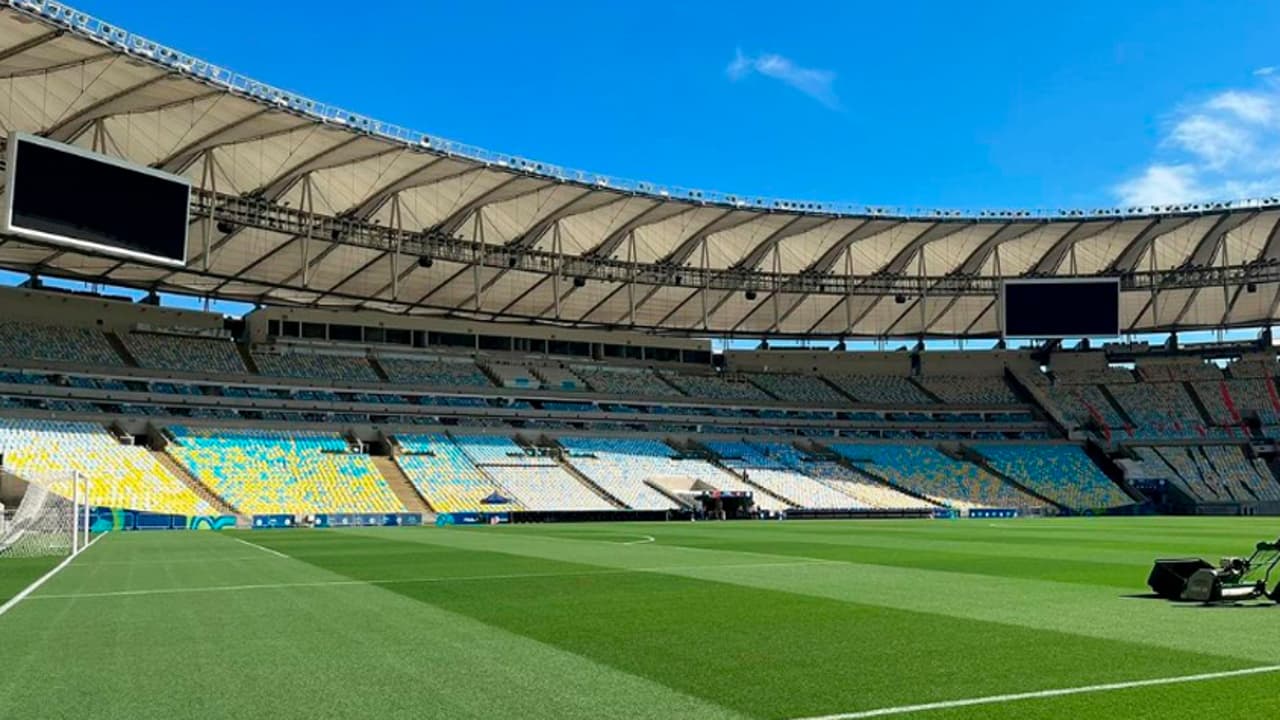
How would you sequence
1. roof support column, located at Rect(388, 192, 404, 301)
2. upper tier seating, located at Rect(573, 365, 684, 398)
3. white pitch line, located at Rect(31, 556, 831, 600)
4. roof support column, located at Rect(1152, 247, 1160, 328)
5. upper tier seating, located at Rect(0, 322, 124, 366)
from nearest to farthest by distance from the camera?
white pitch line, located at Rect(31, 556, 831, 600), roof support column, located at Rect(388, 192, 404, 301), upper tier seating, located at Rect(0, 322, 124, 366), roof support column, located at Rect(1152, 247, 1160, 328), upper tier seating, located at Rect(573, 365, 684, 398)

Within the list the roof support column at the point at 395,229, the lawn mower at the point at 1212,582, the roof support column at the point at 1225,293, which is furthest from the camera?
the roof support column at the point at 1225,293

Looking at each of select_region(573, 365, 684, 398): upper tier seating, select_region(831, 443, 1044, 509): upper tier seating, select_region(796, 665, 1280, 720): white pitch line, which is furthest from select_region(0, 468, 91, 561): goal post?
select_region(831, 443, 1044, 509): upper tier seating

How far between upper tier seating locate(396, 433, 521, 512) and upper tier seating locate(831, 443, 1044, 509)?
86.9 ft

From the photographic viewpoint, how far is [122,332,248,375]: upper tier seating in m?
56.0

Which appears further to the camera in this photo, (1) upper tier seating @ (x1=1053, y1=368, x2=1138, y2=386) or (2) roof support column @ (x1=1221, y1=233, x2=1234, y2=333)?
(1) upper tier seating @ (x1=1053, y1=368, x2=1138, y2=386)

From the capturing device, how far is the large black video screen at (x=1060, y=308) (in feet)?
213

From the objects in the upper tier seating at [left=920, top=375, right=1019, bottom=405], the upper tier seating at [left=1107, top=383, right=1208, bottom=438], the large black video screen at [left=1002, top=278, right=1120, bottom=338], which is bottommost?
the upper tier seating at [left=1107, top=383, right=1208, bottom=438]

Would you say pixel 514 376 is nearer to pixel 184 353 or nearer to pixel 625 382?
pixel 625 382

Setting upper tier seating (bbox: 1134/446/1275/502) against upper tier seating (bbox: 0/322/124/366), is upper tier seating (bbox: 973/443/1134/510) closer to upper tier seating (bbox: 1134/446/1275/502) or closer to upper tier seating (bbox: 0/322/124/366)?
upper tier seating (bbox: 1134/446/1275/502)

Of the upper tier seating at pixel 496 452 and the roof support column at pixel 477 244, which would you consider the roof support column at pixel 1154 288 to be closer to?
the upper tier seating at pixel 496 452

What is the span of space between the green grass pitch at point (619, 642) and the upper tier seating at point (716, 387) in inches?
2061

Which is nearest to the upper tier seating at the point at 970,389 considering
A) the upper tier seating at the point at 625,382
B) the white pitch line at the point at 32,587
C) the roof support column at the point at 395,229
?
the upper tier seating at the point at 625,382

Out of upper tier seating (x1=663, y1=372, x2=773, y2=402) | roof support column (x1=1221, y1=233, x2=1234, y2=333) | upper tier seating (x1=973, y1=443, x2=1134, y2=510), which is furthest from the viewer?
upper tier seating (x1=663, y1=372, x2=773, y2=402)

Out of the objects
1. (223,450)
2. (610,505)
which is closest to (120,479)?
(223,450)
